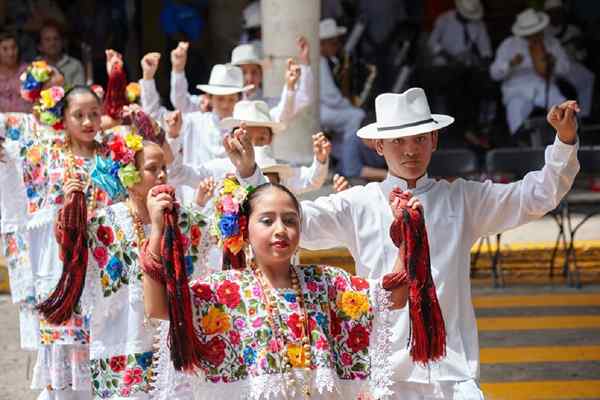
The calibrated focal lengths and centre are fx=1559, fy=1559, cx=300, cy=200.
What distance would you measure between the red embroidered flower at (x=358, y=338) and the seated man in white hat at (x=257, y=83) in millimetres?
5283

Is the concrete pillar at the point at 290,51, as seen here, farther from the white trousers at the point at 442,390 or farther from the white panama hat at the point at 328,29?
the white trousers at the point at 442,390

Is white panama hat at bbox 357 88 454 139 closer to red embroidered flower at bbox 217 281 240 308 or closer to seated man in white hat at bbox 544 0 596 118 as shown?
red embroidered flower at bbox 217 281 240 308

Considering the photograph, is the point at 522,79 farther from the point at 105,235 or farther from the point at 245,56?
the point at 105,235

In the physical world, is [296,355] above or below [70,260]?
below

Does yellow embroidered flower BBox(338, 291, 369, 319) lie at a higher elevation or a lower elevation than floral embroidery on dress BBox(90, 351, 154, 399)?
higher

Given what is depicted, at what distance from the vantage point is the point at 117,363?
747 centimetres

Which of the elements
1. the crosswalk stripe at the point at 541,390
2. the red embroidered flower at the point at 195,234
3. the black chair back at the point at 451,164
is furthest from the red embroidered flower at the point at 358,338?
the black chair back at the point at 451,164

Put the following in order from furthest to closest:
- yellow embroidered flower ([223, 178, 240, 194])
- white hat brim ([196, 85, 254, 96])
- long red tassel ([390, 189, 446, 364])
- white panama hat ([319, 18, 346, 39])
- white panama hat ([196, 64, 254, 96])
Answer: white panama hat ([319, 18, 346, 39]) < white panama hat ([196, 64, 254, 96]) < white hat brim ([196, 85, 254, 96]) < yellow embroidered flower ([223, 178, 240, 194]) < long red tassel ([390, 189, 446, 364])

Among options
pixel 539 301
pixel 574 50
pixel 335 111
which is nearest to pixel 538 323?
pixel 539 301

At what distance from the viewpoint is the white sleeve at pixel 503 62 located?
53.1 feet

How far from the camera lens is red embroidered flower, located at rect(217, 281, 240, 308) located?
5.77 meters

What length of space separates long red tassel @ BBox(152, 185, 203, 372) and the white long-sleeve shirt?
1090 cm

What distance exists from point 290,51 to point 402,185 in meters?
6.89

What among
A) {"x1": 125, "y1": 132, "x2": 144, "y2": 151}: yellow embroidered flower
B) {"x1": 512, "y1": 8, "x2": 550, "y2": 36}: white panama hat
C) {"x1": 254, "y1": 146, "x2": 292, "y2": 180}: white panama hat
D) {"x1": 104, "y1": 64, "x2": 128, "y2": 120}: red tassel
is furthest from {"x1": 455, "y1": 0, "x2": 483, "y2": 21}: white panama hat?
{"x1": 125, "y1": 132, "x2": 144, "y2": 151}: yellow embroidered flower
